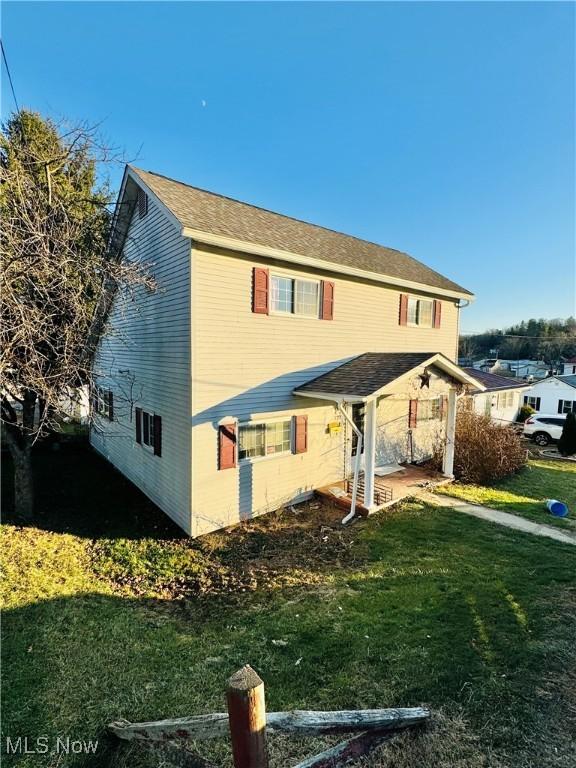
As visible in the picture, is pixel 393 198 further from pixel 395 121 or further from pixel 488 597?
pixel 488 597

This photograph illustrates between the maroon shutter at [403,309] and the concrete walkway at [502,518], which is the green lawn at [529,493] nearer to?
the concrete walkway at [502,518]

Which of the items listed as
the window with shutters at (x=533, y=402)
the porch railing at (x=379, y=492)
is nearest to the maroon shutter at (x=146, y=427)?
the porch railing at (x=379, y=492)

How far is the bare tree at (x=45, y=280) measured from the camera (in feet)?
21.1

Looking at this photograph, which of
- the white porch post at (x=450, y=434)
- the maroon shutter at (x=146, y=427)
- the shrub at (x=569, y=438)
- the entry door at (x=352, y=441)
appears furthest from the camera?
the shrub at (x=569, y=438)

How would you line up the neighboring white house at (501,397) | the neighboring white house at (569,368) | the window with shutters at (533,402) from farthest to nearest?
the neighboring white house at (569,368), the window with shutters at (533,402), the neighboring white house at (501,397)

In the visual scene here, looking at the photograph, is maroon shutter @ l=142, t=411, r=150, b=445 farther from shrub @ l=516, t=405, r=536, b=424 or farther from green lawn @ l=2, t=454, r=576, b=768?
shrub @ l=516, t=405, r=536, b=424

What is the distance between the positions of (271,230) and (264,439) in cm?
566

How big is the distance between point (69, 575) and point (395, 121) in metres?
16.8

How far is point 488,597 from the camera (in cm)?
536

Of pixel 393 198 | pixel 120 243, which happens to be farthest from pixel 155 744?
pixel 393 198

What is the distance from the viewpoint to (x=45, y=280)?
23.0ft

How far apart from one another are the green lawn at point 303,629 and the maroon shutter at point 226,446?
1568 millimetres

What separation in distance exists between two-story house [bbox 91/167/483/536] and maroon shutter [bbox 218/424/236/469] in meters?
0.03

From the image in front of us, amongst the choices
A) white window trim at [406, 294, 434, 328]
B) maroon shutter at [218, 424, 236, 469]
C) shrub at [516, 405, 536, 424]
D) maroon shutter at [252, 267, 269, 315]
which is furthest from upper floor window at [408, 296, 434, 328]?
shrub at [516, 405, 536, 424]
